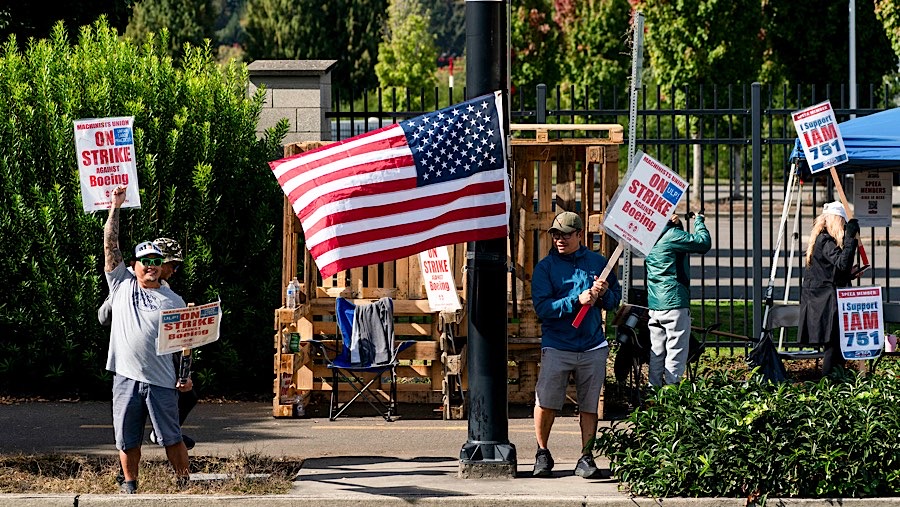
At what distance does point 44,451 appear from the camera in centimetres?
948

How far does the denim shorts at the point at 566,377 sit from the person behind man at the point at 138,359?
2397 millimetres

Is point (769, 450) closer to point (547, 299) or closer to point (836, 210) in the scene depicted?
point (547, 299)

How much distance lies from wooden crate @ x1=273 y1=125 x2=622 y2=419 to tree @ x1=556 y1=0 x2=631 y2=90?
973 inches

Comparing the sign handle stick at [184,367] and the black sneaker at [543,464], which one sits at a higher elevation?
the sign handle stick at [184,367]

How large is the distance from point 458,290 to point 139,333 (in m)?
3.94

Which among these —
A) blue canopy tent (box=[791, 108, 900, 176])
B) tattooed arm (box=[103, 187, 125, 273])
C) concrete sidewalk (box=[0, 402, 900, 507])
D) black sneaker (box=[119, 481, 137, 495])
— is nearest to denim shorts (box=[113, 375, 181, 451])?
black sneaker (box=[119, 481, 137, 495])

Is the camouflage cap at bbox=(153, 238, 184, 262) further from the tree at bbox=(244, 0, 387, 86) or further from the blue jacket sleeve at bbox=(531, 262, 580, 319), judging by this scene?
the tree at bbox=(244, 0, 387, 86)

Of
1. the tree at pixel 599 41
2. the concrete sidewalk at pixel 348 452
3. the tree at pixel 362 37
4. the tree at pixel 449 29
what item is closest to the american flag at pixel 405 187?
the concrete sidewalk at pixel 348 452

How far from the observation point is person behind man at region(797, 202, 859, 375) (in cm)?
1123

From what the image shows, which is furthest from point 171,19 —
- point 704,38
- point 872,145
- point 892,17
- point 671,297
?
point 671,297

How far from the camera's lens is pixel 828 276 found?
11.4 m

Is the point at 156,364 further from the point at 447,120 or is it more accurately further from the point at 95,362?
the point at 95,362

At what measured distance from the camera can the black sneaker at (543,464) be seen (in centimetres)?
867

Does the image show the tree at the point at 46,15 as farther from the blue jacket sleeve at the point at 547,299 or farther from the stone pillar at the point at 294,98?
the blue jacket sleeve at the point at 547,299
